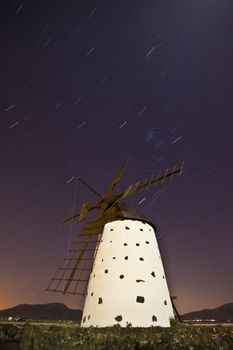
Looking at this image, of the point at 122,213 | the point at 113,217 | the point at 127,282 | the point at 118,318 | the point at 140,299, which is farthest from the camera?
the point at 113,217

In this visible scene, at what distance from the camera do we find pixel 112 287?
20.2 m

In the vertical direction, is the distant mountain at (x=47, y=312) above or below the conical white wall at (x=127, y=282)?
above

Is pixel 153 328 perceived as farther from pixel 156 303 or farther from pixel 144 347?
pixel 144 347

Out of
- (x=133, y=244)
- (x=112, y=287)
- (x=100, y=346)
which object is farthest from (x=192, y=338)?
(x=133, y=244)

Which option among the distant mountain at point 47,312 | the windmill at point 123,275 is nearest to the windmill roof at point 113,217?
the windmill at point 123,275

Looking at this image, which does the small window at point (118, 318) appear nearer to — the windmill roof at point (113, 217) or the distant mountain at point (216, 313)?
the windmill roof at point (113, 217)

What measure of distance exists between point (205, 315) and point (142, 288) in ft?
290

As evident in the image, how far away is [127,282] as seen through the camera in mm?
20125

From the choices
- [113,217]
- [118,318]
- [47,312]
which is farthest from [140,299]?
[47,312]

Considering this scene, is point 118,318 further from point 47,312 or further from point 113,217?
point 47,312

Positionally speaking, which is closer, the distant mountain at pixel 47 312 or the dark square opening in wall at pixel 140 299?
the dark square opening in wall at pixel 140 299

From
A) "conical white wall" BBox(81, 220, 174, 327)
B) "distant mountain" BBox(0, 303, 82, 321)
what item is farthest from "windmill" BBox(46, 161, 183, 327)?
"distant mountain" BBox(0, 303, 82, 321)

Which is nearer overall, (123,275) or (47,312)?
(123,275)

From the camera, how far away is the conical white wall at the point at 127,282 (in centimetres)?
1925
